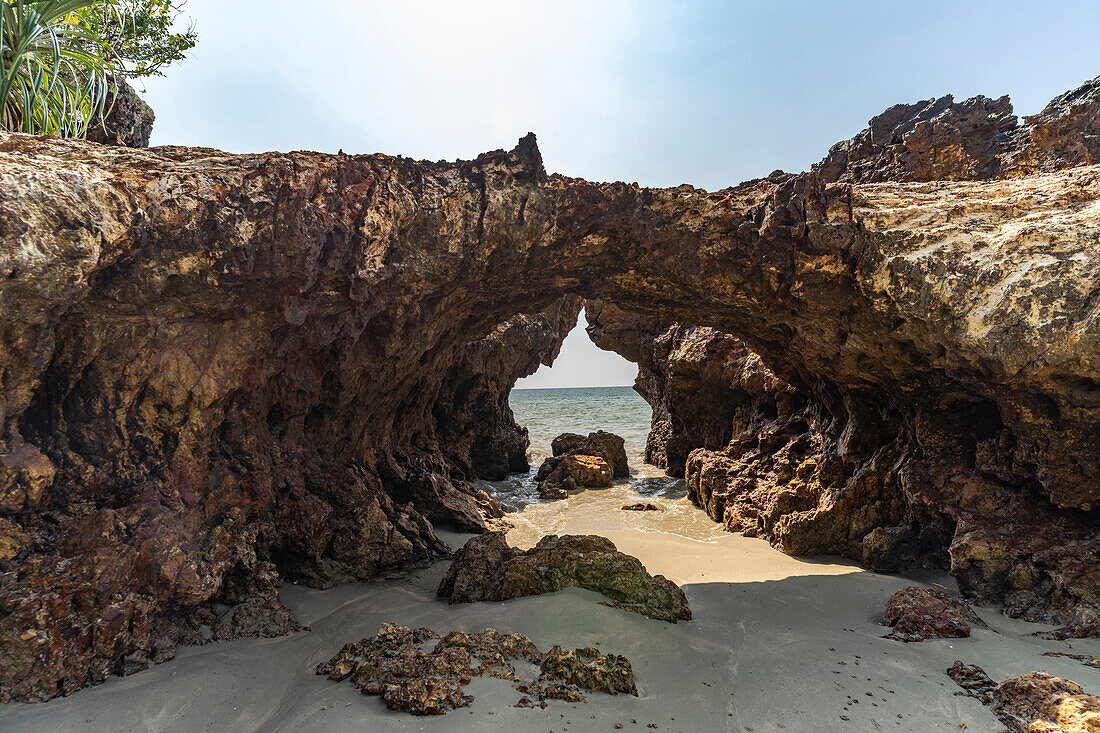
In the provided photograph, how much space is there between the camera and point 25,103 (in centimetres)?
524

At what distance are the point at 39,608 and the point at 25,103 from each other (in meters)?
5.37

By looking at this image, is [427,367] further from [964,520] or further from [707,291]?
[964,520]

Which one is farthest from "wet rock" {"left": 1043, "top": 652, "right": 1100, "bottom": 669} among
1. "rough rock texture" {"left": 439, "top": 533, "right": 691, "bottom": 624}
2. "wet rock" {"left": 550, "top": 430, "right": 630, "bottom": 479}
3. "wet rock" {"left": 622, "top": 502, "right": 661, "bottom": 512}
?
"wet rock" {"left": 550, "top": 430, "right": 630, "bottom": 479}

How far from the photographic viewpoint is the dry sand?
3227 mm

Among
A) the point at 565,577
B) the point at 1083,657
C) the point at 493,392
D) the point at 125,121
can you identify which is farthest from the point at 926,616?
the point at 125,121

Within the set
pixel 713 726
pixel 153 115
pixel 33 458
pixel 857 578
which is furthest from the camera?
pixel 153 115

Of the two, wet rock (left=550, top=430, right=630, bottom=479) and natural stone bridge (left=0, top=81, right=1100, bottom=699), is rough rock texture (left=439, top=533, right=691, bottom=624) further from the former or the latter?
wet rock (left=550, top=430, right=630, bottom=479)

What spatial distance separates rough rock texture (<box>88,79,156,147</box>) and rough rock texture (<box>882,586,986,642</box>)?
1151 cm

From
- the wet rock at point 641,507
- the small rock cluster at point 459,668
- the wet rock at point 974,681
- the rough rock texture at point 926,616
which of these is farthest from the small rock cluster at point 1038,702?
the wet rock at point 641,507

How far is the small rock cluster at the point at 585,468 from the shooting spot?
13.5m

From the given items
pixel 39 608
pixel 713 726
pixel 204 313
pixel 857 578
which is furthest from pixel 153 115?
pixel 857 578

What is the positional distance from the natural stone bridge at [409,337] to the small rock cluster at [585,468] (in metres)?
6.23

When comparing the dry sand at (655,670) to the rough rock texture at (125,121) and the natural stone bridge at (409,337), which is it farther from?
the rough rock texture at (125,121)

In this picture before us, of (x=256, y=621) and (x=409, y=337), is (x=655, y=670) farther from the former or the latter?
(x=409, y=337)
